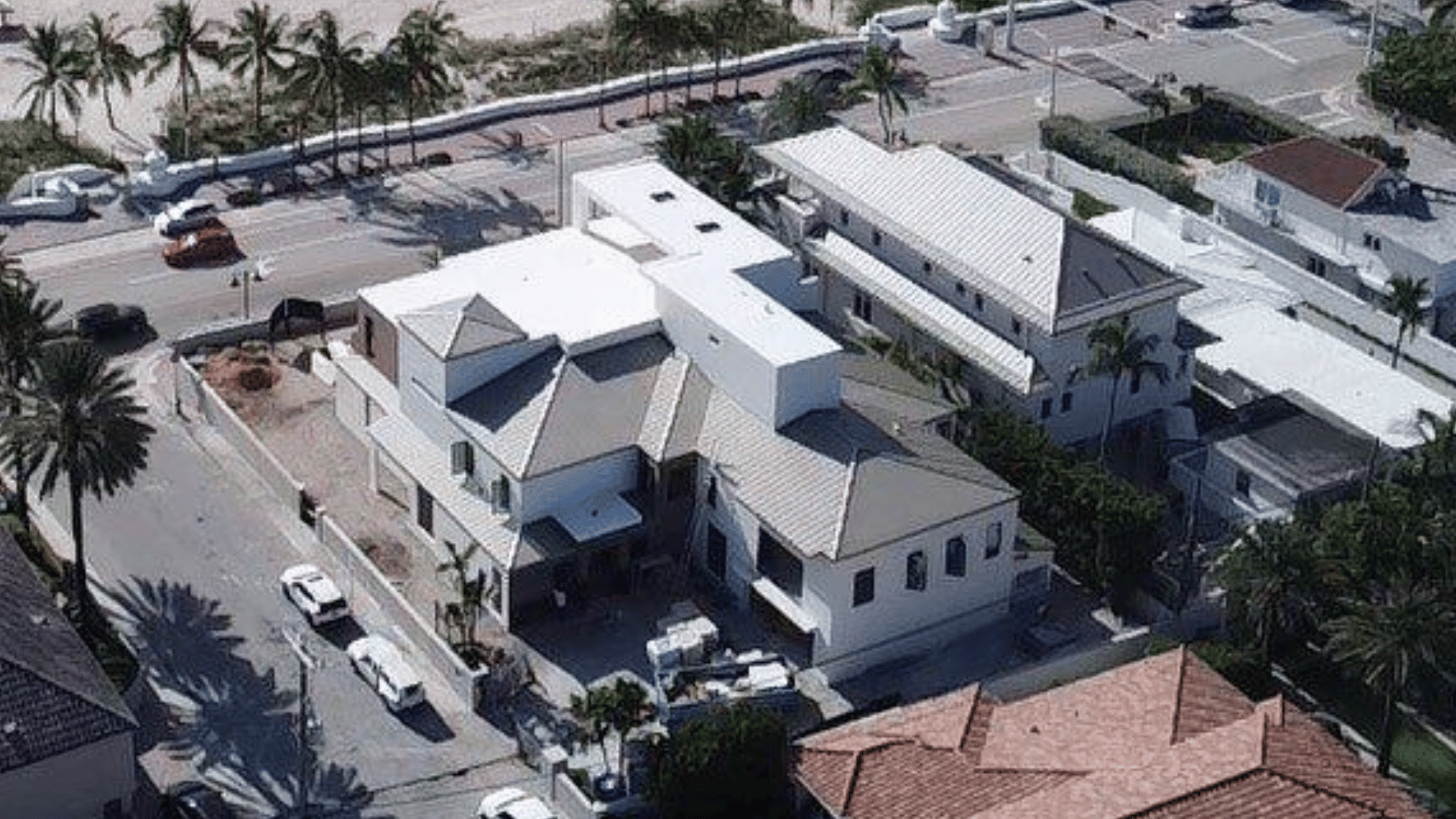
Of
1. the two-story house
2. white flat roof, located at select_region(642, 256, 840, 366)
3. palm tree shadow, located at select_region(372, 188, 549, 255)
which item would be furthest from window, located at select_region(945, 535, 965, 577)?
palm tree shadow, located at select_region(372, 188, 549, 255)

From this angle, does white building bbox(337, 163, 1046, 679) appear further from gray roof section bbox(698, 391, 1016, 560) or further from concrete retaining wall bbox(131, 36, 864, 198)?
concrete retaining wall bbox(131, 36, 864, 198)

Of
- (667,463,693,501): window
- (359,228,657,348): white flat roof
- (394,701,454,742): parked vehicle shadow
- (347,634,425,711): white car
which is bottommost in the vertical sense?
(394,701,454,742): parked vehicle shadow

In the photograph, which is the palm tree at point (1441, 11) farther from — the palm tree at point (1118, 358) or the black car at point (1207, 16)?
the palm tree at point (1118, 358)

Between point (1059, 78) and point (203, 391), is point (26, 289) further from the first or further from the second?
point (1059, 78)

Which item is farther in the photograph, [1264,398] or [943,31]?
[943,31]

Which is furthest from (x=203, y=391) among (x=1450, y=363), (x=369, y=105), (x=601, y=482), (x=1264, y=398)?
(x=1450, y=363)

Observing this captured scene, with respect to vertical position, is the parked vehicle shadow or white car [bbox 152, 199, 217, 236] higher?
white car [bbox 152, 199, 217, 236]

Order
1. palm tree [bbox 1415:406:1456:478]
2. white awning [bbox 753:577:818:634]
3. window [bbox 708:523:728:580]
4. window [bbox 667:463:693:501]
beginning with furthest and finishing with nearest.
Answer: palm tree [bbox 1415:406:1456:478]
window [bbox 708:523:728:580]
window [bbox 667:463:693:501]
white awning [bbox 753:577:818:634]
